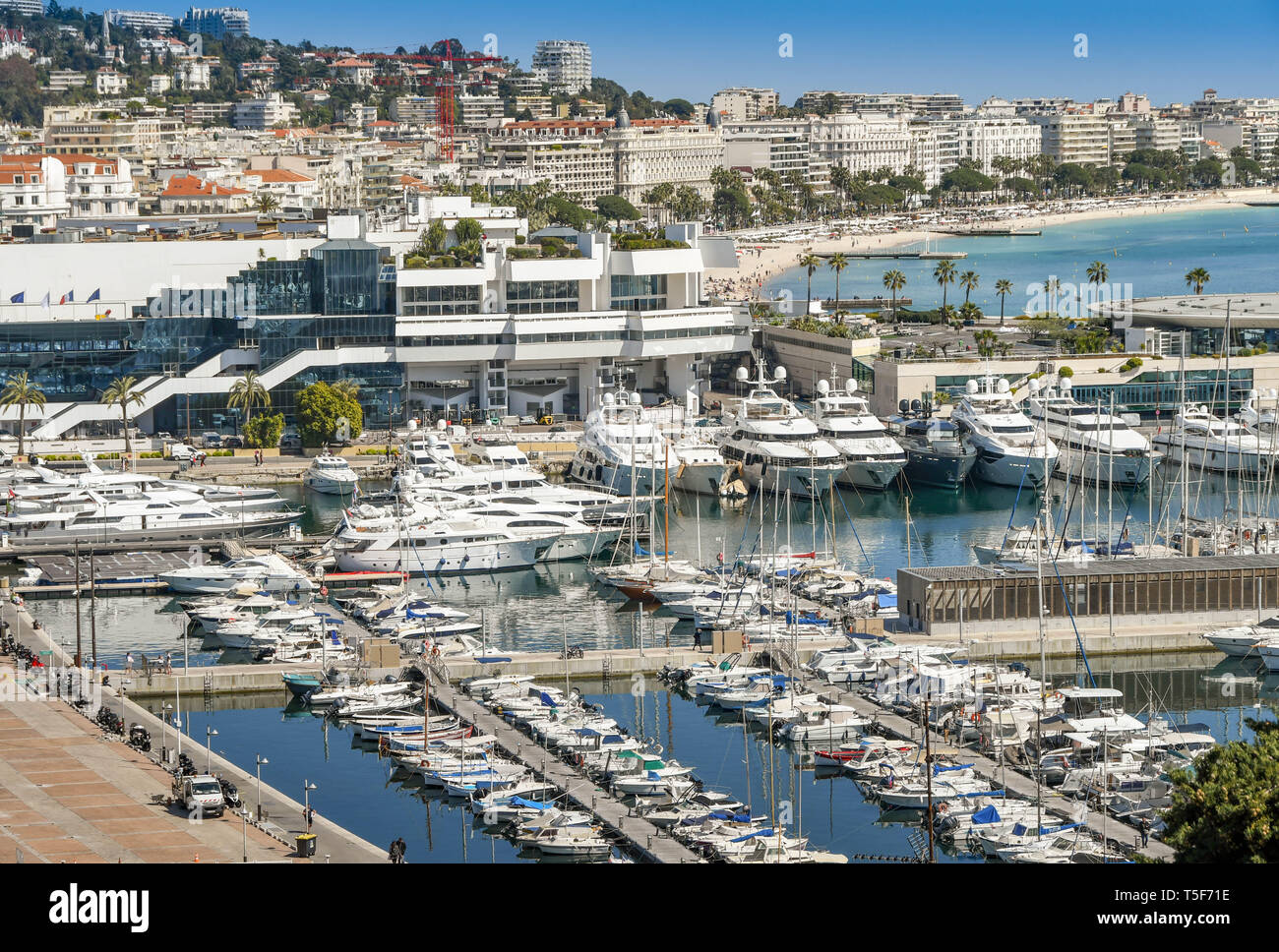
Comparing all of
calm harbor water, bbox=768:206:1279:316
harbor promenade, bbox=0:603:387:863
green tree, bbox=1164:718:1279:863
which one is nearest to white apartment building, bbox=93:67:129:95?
calm harbor water, bbox=768:206:1279:316

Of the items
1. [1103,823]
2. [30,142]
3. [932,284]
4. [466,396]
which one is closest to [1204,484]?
[466,396]

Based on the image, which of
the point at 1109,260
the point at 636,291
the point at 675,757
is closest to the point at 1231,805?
the point at 675,757

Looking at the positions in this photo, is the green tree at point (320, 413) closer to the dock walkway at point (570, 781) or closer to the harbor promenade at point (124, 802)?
the dock walkway at point (570, 781)

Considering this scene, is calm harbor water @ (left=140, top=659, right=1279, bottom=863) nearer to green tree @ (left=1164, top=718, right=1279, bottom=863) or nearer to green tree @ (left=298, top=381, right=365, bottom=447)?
green tree @ (left=1164, top=718, right=1279, bottom=863)

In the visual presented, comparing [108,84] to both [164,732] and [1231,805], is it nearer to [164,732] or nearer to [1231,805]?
[164,732]

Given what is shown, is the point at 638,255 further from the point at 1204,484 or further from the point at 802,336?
the point at 1204,484

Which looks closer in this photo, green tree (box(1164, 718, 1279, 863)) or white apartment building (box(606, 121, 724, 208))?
green tree (box(1164, 718, 1279, 863))

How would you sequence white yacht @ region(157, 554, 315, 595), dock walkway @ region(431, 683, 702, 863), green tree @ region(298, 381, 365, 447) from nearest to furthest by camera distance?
dock walkway @ region(431, 683, 702, 863), white yacht @ region(157, 554, 315, 595), green tree @ region(298, 381, 365, 447)

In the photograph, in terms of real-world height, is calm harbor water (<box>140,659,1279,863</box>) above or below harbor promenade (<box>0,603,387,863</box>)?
below
